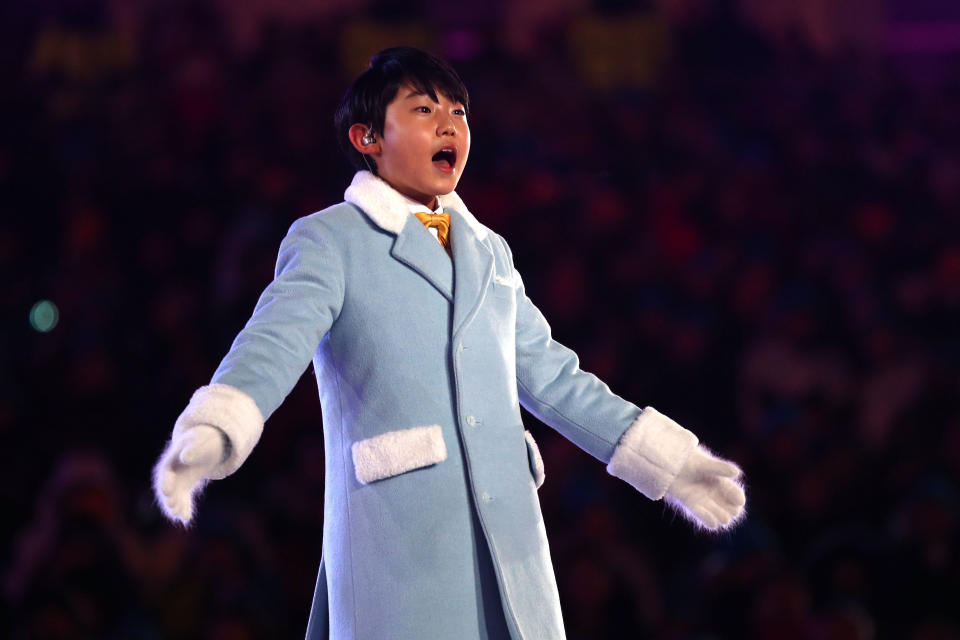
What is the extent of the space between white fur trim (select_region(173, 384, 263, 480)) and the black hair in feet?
1.81

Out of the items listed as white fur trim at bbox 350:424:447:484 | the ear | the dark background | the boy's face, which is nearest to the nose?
the boy's face

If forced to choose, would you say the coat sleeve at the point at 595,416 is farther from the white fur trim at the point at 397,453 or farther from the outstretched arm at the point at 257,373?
the outstretched arm at the point at 257,373

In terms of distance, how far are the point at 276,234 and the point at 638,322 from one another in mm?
1533

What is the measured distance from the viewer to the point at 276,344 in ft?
5.39

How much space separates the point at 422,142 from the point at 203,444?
0.63 m

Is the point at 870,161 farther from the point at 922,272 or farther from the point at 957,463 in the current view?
the point at 957,463

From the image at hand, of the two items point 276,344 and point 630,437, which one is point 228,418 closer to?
point 276,344

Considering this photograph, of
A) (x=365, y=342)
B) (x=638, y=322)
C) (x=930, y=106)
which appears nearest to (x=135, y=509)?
(x=638, y=322)

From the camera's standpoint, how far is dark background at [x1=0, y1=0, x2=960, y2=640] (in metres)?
3.72

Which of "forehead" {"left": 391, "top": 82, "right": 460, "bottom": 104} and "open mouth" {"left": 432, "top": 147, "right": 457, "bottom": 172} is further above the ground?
"forehead" {"left": 391, "top": 82, "right": 460, "bottom": 104}

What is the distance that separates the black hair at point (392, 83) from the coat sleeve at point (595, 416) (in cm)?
35

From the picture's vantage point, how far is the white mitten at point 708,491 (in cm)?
187

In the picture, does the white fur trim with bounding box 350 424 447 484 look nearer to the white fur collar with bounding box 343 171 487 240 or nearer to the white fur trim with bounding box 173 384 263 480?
the white fur trim with bounding box 173 384 263 480

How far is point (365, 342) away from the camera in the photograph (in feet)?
5.77
